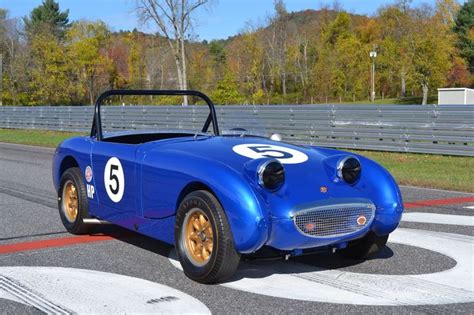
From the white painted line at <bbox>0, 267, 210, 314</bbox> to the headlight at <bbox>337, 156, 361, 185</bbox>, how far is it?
157 cm

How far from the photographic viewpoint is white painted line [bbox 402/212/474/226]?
24.8 ft

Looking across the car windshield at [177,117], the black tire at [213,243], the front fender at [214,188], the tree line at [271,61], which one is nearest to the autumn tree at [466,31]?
the tree line at [271,61]

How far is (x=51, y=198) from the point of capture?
967 cm

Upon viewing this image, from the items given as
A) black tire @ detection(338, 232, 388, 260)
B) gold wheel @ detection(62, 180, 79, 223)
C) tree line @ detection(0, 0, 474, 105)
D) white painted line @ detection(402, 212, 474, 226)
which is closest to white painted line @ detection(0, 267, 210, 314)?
gold wheel @ detection(62, 180, 79, 223)

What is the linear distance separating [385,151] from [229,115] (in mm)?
6527

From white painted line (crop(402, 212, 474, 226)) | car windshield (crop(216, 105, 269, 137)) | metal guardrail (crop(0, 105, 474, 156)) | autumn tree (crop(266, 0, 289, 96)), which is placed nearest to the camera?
white painted line (crop(402, 212, 474, 226))

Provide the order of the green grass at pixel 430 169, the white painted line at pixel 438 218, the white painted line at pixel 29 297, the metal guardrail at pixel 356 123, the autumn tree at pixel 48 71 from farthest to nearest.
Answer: the autumn tree at pixel 48 71, the metal guardrail at pixel 356 123, the green grass at pixel 430 169, the white painted line at pixel 438 218, the white painted line at pixel 29 297

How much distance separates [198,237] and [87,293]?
0.92 m

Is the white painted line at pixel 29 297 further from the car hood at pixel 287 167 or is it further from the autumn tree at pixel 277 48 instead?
the autumn tree at pixel 277 48

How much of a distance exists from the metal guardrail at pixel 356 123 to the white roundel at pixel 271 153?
20.7 ft

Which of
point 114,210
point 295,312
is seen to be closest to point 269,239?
point 295,312

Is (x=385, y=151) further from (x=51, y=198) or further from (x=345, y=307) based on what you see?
(x=345, y=307)

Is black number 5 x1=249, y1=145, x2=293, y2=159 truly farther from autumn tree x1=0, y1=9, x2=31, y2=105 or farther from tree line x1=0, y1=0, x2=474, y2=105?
autumn tree x1=0, y1=9, x2=31, y2=105

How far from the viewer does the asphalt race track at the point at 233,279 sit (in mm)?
4344
